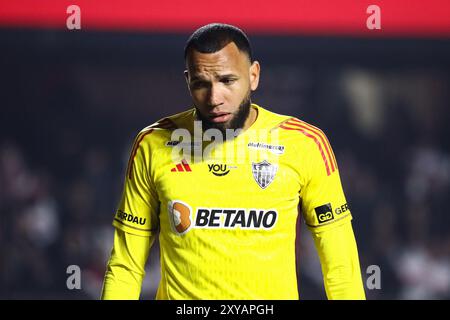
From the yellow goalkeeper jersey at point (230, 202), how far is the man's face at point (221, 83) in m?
0.12

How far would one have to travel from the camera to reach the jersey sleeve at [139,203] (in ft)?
10.0

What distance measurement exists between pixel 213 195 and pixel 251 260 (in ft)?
0.90

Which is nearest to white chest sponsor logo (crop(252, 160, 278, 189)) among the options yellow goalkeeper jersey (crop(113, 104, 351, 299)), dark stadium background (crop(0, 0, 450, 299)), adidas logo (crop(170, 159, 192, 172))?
yellow goalkeeper jersey (crop(113, 104, 351, 299))

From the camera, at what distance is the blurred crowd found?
25.5 ft

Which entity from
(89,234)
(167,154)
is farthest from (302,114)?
(167,154)

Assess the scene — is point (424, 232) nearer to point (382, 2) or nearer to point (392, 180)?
point (392, 180)

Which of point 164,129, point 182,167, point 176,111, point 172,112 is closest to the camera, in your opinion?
point 182,167

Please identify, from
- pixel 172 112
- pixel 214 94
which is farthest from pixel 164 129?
pixel 172 112

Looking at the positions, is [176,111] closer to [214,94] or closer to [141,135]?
[141,135]

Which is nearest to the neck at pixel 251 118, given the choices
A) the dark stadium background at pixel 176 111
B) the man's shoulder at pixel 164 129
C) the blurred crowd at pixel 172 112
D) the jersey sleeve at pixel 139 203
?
the man's shoulder at pixel 164 129

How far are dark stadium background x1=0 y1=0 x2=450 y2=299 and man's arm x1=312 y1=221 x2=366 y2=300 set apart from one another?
167 inches

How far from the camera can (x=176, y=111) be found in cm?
816

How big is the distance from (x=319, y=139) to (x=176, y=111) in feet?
16.8

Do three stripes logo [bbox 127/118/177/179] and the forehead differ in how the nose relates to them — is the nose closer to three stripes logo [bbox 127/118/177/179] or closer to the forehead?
the forehead
